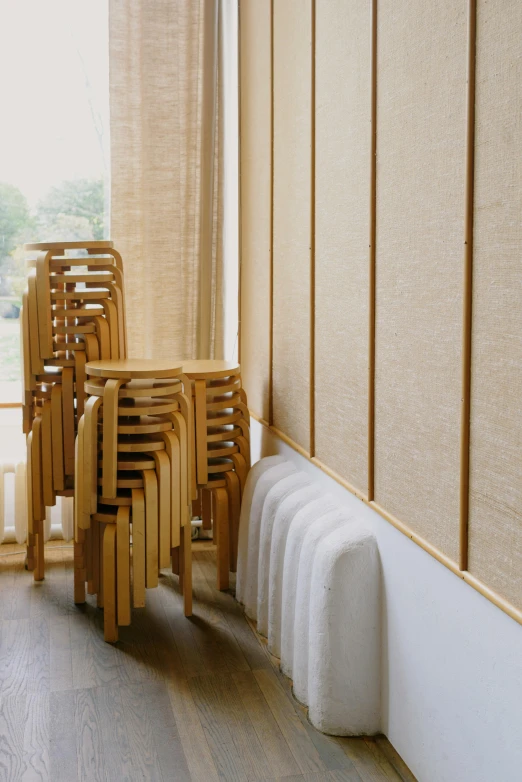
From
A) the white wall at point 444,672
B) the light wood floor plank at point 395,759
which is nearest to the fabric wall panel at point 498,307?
the white wall at point 444,672

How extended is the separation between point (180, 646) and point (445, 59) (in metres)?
1.95

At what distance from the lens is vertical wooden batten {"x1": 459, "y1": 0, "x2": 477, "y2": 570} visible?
170cm

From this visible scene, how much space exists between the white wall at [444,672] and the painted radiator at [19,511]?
1.73 m

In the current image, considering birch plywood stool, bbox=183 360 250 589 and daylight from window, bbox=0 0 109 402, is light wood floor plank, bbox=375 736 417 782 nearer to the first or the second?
birch plywood stool, bbox=183 360 250 589

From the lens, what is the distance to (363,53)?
7.49 ft

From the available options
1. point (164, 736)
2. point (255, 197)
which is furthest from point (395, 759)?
point (255, 197)

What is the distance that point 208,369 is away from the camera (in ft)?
10.7

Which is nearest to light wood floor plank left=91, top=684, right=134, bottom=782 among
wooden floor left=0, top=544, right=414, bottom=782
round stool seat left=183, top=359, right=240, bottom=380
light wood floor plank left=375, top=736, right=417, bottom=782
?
wooden floor left=0, top=544, right=414, bottom=782

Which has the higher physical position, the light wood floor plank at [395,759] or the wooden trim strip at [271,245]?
the wooden trim strip at [271,245]

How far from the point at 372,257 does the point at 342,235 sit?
0.25 meters

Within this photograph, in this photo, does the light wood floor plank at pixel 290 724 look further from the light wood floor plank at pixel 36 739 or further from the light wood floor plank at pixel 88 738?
the light wood floor plank at pixel 36 739

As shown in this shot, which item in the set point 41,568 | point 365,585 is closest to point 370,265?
point 365,585

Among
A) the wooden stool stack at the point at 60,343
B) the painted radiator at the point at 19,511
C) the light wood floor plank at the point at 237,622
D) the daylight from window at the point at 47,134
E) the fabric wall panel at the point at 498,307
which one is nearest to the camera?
the fabric wall panel at the point at 498,307

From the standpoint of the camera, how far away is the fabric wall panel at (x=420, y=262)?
1.81m
